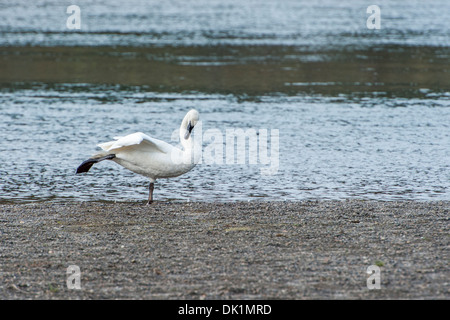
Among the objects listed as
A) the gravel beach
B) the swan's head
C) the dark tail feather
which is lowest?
the gravel beach

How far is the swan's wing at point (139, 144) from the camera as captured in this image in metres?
10.6

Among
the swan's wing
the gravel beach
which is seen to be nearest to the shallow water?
A: the swan's wing

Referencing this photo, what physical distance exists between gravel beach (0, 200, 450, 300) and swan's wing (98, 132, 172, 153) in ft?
2.80

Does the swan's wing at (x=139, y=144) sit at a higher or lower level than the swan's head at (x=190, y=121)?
lower

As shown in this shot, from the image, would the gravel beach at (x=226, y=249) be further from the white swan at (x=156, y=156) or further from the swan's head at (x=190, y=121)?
the swan's head at (x=190, y=121)

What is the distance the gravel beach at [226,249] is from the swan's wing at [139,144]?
2.80ft

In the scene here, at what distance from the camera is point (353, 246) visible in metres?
8.55

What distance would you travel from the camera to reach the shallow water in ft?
42.4

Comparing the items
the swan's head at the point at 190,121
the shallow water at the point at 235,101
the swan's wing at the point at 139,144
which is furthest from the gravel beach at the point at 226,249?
the shallow water at the point at 235,101

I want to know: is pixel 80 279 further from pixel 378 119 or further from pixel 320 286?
pixel 378 119

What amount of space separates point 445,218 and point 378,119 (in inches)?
353

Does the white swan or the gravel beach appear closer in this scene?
the gravel beach

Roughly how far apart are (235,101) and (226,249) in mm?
13300

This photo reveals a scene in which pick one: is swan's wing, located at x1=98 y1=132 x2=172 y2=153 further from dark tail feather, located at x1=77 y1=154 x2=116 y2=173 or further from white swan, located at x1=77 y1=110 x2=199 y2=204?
dark tail feather, located at x1=77 y1=154 x2=116 y2=173
